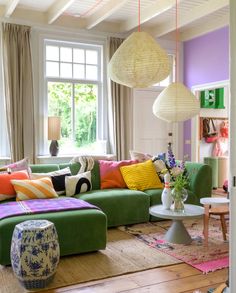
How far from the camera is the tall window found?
615cm

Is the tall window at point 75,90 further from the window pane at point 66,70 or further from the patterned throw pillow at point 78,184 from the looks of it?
the patterned throw pillow at point 78,184

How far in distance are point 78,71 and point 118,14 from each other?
1.20m

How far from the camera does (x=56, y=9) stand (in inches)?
214

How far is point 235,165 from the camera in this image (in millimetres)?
1646

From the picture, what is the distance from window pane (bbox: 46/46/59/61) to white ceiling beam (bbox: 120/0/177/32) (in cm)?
130

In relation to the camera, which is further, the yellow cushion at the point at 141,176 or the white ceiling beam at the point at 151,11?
the white ceiling beam at the point at 151,11

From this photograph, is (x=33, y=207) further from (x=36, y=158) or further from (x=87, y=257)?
(x=36, y=158)

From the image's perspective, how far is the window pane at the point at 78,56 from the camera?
20.7 feet

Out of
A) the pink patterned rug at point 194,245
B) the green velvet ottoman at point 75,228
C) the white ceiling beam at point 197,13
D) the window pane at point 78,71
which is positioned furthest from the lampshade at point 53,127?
the white ceiling beam at point 197,13

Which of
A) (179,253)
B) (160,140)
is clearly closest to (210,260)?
(179,253)

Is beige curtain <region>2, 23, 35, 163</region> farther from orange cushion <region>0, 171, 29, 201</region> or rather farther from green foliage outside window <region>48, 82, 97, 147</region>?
orange cushion <region>0, 171, 29, 201</region>

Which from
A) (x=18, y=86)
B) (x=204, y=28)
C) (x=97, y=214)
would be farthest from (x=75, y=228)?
(x=204, y=28)

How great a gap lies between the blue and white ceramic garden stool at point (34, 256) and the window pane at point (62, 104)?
361 cm

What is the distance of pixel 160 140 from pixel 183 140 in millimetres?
511
